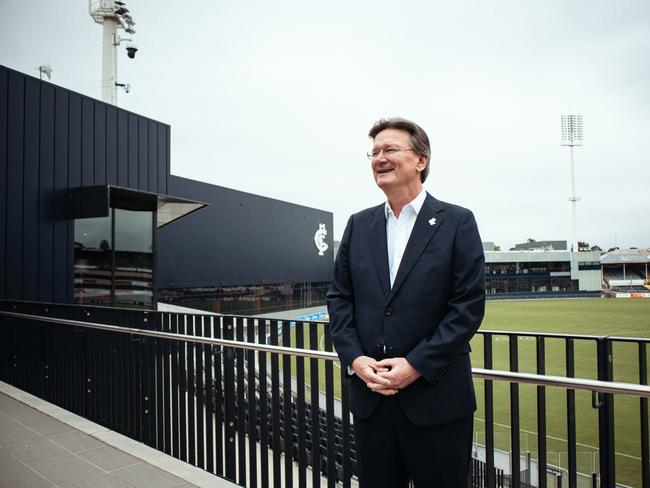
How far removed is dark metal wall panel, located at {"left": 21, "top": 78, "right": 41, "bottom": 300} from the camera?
9289 millimetres

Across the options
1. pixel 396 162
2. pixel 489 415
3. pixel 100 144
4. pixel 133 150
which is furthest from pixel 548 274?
pixel 396 162

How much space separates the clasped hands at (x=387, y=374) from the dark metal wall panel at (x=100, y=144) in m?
10.8

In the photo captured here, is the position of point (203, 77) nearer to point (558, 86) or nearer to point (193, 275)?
point (193, 275)

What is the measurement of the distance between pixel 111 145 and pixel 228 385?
9.68 m

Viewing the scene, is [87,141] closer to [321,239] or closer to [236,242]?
[236,242]

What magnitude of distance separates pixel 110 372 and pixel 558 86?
476ft

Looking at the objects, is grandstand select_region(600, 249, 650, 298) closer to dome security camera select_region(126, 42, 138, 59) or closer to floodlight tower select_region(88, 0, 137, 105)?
dome security camera select_region(126, 42, 138, 59)

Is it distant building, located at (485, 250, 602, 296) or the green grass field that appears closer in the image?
the green grass field

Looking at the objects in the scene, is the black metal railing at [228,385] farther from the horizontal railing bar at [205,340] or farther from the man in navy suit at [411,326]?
the man in navy suit at [411,326]

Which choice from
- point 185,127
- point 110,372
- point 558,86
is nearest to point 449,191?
point 558,86

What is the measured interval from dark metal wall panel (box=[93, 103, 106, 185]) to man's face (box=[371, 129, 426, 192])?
10.6 meters

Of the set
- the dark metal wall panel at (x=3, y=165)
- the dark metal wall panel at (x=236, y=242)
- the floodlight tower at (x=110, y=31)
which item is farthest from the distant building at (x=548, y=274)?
the dark metal wall panel at (x=3, y=165)

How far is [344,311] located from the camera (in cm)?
200

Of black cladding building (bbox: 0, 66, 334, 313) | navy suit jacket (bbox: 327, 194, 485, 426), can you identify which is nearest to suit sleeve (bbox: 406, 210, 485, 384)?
navy suit jacket (bbox: 327, 194, 485, 426)
